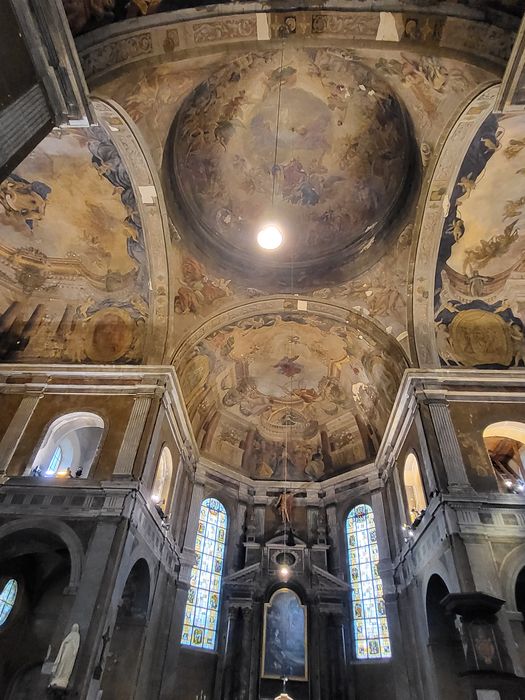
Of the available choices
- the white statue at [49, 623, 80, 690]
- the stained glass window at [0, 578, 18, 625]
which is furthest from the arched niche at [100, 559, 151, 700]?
the stained glass window at [0, 578, 18, 625]

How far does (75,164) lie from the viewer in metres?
12.0

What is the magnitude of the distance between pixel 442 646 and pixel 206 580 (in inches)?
340

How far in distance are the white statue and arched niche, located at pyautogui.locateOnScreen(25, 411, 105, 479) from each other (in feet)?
13.3

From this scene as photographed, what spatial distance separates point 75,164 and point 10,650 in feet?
42.9

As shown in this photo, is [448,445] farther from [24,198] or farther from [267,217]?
[24,198]

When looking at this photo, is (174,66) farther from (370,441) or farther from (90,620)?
(370,441)

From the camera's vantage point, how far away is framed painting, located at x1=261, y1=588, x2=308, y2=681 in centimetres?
1477

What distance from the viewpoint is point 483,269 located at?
13.5 metres

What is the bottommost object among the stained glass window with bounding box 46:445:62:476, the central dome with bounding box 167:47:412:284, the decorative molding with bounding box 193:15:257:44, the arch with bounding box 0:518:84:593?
the arch with bounding box 0:518:84:593

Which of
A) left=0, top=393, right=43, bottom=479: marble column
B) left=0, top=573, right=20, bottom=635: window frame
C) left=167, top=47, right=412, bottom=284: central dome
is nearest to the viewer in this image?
left=0, top=573, right=20, bottom=635: window frame

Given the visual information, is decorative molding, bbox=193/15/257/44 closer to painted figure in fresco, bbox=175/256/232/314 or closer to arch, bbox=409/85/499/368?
arch, bbox=409/85/499/368

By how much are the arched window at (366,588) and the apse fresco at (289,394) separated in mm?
2393

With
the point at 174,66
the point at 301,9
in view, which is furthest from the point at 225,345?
the point at 301,9

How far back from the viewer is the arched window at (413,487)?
42.8 ft
